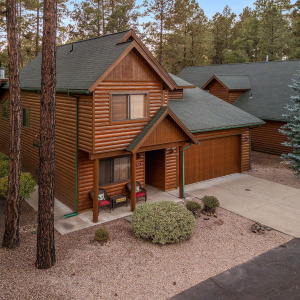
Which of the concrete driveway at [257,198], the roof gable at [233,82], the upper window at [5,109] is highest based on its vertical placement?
the roof gable at [233,82]

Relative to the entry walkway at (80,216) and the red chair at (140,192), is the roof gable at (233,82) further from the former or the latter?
the red chair at (140,192)

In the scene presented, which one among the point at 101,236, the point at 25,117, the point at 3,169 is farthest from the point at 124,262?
the point at 25,117

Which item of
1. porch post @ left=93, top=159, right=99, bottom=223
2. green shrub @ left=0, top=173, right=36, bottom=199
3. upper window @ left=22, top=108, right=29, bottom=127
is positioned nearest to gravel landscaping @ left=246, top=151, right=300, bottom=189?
porch post @ left=93, top=159, right=99, bottom=223

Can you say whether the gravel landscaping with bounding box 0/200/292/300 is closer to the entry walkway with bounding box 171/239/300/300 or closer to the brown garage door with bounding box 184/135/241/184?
the entry walkway with bounding box 171/239/300/300

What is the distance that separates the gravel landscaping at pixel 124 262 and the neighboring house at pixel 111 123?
88.4 inches

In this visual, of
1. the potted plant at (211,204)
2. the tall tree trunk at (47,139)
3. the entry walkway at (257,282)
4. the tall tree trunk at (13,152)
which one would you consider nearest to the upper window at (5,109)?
the tall tree trunk at (13,152)

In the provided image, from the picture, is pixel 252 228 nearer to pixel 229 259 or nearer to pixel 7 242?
pixel 229 259

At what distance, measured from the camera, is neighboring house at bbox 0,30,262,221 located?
1156cm

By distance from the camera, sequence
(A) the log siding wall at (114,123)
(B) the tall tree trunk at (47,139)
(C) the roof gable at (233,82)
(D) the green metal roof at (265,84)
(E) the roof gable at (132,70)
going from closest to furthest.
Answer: (B) the tall tree trunk at (47,139) < (A) the log siding wall at (114,123) < (E) the roof gable at (132,70) < (D) the green metal roof at (265,84) < (C) the roof gable at (233,82)

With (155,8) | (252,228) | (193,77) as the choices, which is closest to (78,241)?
(252,228)

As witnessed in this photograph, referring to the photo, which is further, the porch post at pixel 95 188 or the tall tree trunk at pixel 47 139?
the porch post at pixel 95 188

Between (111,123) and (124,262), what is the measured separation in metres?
5.03

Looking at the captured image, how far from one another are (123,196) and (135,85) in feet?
14.6

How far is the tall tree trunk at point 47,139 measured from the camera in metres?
7.96
